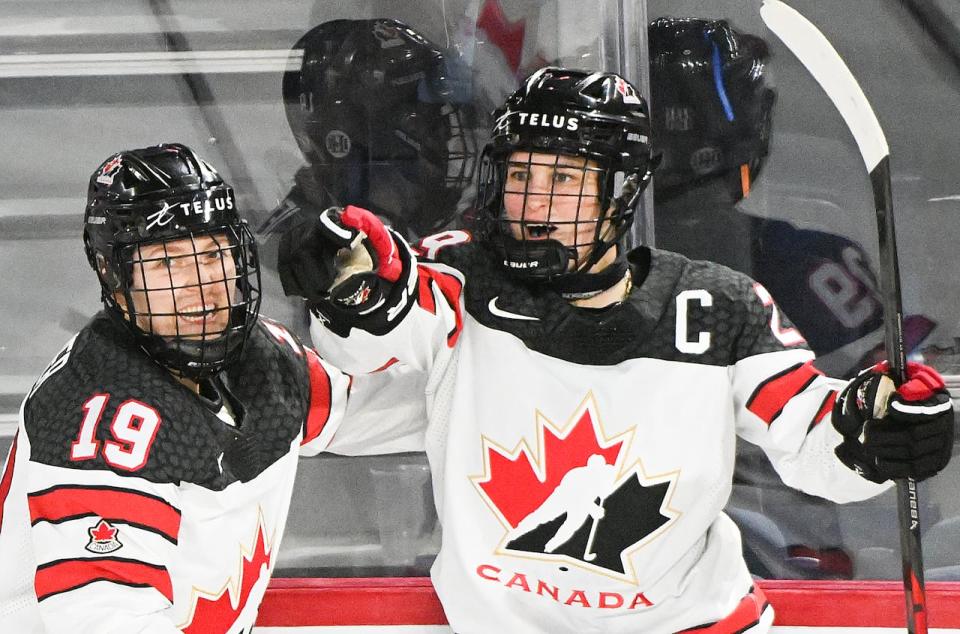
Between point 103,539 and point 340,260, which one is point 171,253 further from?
point 103,539

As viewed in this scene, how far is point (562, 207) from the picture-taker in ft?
5.71

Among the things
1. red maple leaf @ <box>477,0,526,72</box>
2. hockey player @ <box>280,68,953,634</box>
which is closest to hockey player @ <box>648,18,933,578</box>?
red maple leaf @ <box>477,0,526,72</box>

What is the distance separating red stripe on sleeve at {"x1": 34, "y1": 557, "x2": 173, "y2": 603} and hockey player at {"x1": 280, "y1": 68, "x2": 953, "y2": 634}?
42cm

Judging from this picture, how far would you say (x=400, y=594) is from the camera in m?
2.20

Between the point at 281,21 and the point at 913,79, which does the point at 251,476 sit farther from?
the point at 913,79

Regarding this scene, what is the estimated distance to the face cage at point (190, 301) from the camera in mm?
1588

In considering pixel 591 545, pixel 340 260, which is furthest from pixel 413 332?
pixel 591 545

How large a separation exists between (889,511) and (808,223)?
0.70 meters

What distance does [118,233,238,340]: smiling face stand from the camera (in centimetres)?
159

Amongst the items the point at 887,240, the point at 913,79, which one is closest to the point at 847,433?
the point at 887,240

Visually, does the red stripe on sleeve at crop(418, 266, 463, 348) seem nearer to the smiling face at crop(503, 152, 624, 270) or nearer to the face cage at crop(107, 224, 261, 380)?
the smiling face at crop(503, 152, 624, 270)

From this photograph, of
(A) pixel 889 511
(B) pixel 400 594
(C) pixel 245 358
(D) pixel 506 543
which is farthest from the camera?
(A) pixel 889 511

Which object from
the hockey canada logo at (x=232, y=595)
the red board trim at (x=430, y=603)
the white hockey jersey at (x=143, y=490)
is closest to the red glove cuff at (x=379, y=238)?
the white hockey jersey at (x=143, y=490)

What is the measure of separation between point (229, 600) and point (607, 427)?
599 mm
